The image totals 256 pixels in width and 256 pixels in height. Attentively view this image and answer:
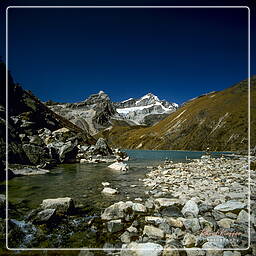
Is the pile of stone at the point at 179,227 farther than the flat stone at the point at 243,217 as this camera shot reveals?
No

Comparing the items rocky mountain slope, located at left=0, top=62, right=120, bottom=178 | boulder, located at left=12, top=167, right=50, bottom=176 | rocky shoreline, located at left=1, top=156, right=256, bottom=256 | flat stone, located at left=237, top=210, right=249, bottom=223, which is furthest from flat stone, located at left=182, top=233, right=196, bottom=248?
boulder, located at left=12, top=167, right=50, bottom=176

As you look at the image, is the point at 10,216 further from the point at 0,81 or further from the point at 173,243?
the point at 0,81

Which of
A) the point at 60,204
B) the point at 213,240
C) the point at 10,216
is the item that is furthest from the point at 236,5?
the point at 10,216

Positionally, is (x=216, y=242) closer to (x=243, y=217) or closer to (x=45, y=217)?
(x=243, y=217)

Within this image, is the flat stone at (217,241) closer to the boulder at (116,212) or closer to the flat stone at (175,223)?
the flat stone at (175,223)

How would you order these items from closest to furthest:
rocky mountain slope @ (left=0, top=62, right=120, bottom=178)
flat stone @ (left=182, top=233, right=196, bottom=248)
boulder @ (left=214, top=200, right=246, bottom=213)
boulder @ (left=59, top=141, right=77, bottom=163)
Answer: flat stone @ (left=182, top=233, right=196, bottom=248), boulder @ (left=214, top=200, right=246, bottom=213), rocky mountain slope @ (left=0, top=62, right=120, bottom=178), boulder @ (left=59, top=141, right=77, bottom=163)

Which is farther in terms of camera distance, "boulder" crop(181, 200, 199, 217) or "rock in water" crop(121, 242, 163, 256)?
"boulder" crop(181, 200, 199, 217)

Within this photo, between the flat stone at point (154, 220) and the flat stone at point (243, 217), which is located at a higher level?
the flat stone at point (243, 217)

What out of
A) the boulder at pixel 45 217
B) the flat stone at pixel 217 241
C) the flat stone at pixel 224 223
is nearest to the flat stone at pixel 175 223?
the flat stone at pixel 224 223

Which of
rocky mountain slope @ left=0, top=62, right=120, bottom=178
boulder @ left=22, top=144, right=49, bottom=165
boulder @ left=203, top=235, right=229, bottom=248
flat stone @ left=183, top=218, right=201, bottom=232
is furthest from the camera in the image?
boulder @ left=22, top=144, right=49, bottom=165

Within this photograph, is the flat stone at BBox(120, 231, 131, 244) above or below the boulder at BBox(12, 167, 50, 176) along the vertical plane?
above

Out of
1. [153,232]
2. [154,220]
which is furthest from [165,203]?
[153,232]

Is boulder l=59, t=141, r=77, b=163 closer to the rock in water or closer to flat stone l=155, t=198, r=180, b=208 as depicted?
flat stone l=155, t=198, r=180, b=208

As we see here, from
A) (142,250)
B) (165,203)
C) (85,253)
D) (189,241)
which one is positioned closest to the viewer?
(142,250)
